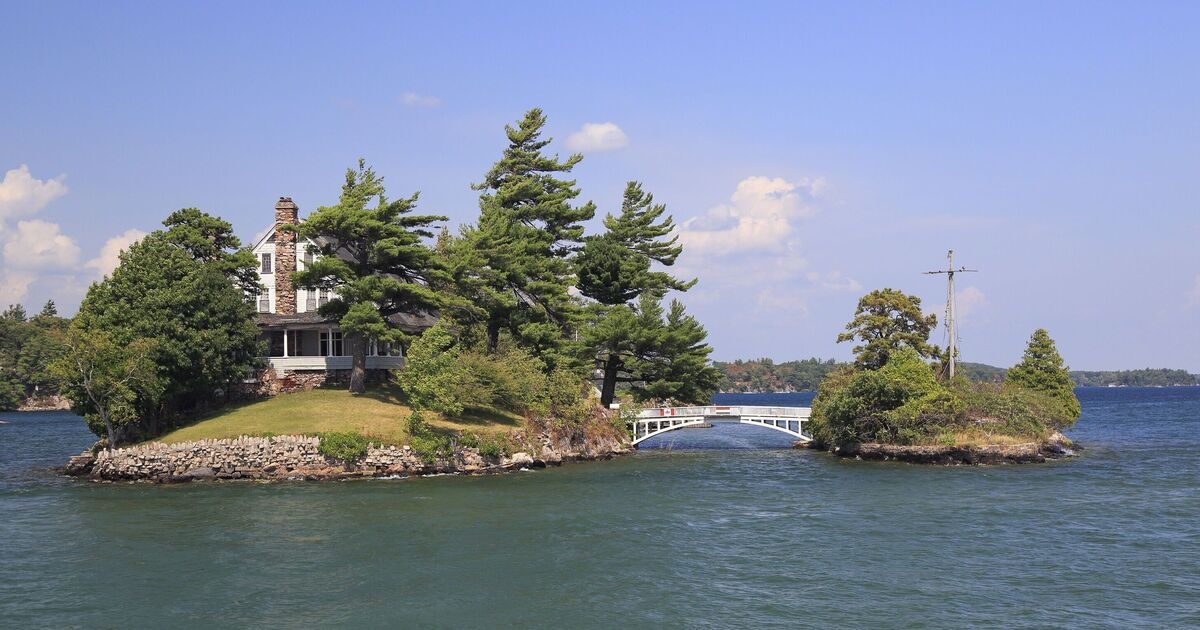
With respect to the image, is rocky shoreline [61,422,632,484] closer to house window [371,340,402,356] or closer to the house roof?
the house roof

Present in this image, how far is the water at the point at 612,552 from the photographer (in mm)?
25109

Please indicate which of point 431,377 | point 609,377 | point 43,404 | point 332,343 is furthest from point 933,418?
point 43,404

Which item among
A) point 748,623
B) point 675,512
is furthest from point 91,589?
point 675,512

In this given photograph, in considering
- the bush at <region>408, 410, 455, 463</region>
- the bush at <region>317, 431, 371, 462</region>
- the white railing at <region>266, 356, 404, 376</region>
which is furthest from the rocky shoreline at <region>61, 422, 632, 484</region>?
the white railing at <region>266, 356, 404, 376</region>

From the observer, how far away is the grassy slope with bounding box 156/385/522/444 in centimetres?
4938

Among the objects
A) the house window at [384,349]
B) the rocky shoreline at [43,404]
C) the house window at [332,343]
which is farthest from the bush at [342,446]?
the rocky shoreline at [43,404]

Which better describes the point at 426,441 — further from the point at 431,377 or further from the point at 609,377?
the point at 609,377

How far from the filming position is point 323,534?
33.9 meters

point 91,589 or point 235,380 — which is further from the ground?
point 235,380

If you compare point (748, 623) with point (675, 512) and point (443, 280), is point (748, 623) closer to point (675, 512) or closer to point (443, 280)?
point (675, 512)

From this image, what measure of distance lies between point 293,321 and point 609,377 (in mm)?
23296

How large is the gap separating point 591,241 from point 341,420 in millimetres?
27427

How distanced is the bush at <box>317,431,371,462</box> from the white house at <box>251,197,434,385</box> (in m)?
14.3

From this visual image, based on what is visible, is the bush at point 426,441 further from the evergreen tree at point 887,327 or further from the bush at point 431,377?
the evergreen tree at point 887,327
